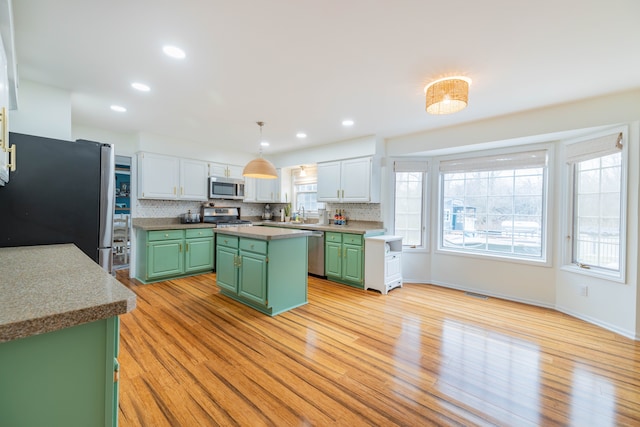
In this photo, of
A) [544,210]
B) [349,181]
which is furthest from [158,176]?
[544,210]

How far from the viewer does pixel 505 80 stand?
2.51 meters

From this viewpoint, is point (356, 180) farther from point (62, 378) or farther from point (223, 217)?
Answer: point (62, 378)

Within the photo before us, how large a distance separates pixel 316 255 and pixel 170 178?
2.81 meters

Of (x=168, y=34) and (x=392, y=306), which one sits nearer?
(x=168, y=34)

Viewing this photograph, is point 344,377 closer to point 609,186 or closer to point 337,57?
point 337,57

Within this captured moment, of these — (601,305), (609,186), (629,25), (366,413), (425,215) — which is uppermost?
(629,25)

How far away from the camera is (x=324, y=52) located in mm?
2146

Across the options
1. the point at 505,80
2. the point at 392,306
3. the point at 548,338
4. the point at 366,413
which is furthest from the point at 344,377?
the point at 505,80

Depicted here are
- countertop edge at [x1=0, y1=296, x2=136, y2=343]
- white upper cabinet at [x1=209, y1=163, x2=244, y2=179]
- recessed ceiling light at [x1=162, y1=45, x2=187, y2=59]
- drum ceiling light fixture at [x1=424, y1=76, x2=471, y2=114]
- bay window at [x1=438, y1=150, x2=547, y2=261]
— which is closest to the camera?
countertop edge at [x1=0, y1=296, x2=136, y2=343]

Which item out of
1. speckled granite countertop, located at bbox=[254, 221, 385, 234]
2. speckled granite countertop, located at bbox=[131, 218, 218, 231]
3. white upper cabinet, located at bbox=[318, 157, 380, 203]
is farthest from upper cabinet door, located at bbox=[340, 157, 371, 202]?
speckled granite countertop, located at bbox=[131, 218, 218, 231]

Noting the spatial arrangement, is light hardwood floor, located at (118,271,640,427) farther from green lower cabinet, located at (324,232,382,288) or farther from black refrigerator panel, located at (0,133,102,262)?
black refrigerator panel, located at (0,133,102,262)

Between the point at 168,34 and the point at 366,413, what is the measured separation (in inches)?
111

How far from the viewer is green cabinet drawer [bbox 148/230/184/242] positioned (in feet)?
13.7

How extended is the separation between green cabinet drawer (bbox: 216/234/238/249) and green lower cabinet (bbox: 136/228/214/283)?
121 centimetres
